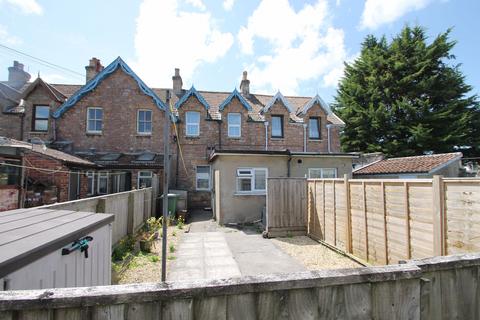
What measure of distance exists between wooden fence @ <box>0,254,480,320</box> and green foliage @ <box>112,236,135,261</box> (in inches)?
237

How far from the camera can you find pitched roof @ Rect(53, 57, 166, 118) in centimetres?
1606

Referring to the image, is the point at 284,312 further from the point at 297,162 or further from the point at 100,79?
the point at 100,79

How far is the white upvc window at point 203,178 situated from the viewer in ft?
54.9

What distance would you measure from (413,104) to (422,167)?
1284 cm

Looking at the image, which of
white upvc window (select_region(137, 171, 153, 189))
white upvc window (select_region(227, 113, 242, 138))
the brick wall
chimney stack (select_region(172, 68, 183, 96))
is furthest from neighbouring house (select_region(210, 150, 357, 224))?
the brick wall

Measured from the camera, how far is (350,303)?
157cm

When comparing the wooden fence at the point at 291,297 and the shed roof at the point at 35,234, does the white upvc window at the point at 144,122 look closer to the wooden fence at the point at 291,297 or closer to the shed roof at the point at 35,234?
the shed roof at the point at 35,234

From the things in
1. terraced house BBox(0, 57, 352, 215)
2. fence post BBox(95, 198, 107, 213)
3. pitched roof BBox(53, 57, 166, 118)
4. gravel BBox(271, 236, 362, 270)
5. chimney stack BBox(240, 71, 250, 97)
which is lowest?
gravel BBox(271, 236, 362, 270)

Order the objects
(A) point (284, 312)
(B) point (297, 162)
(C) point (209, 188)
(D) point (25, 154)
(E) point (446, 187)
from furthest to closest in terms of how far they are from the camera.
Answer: (C) point (209, 188) → (B) point (297, 162) → (D) point (25, 154) → (E) point (446, 187) → (A) point (284, 312)

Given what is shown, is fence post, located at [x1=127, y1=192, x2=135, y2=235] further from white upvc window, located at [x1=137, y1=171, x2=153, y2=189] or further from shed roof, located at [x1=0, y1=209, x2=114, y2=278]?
white upvc window, located at [x1=137, y1=171, x2=153, y2=189]

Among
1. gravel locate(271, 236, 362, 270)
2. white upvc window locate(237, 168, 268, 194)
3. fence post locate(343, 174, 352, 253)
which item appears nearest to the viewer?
gravel locate(271, 236, 362, 270)

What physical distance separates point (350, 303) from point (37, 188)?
38.9 ft

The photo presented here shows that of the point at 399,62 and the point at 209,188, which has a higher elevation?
the point at 399,62

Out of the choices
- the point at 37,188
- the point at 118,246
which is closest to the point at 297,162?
the point at 118,246
